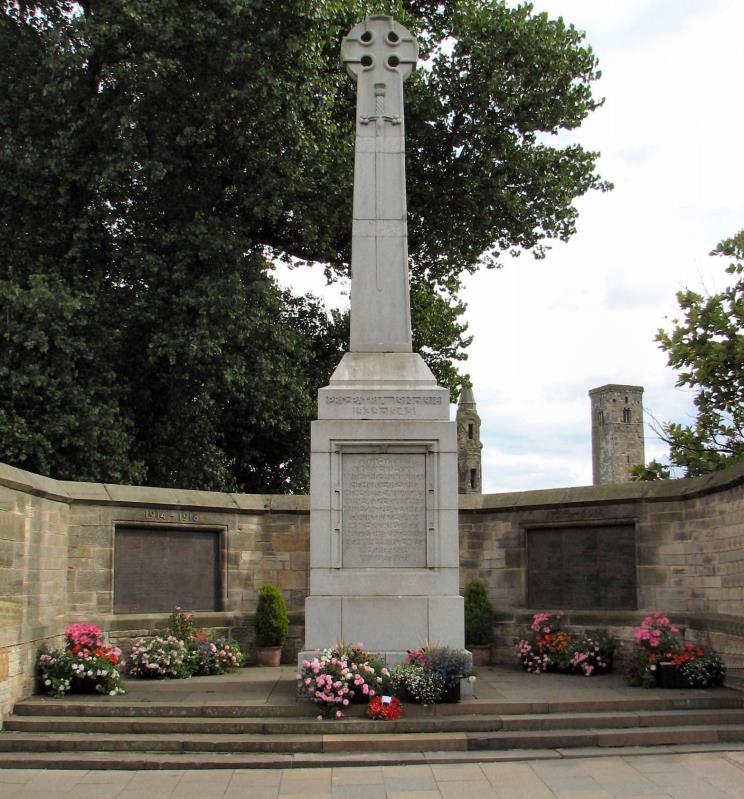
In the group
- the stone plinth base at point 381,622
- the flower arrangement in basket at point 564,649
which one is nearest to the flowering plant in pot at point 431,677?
the stone plinth base at point 381,622

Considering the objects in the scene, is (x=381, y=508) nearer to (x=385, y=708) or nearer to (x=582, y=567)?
(x=385, y=708)

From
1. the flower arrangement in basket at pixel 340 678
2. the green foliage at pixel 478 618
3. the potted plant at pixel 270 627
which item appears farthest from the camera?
the green foliage at pixel 478 618

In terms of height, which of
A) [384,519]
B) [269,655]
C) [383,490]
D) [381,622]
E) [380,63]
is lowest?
[269,655]

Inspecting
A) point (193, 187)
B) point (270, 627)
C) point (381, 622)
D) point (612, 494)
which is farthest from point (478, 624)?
point (193, 187)

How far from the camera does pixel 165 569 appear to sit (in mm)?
12781

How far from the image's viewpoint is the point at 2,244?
16391mm

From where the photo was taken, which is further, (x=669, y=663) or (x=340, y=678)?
(x=669, y=663)

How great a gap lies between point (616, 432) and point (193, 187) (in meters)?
52.4

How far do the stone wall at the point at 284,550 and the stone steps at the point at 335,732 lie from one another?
2.91ft

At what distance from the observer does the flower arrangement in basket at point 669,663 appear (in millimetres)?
10523

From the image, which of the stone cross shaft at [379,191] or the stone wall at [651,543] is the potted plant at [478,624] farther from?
the stone cross shaft at [379,191]

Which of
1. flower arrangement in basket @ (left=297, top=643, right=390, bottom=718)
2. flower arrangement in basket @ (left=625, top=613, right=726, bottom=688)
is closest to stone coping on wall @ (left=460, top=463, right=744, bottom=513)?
flower arrangement in basket @ (left=625, top=613, right=726, bottom=688)

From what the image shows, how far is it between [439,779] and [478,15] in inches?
614

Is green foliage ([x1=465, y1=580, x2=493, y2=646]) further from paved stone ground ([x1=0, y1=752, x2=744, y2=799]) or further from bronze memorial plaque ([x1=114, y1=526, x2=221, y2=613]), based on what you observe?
paved stone ground ([x1=0, y1=752, x2=744, y2=799])
